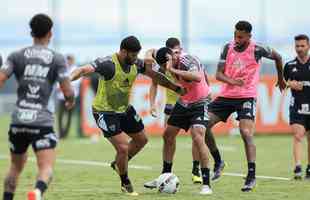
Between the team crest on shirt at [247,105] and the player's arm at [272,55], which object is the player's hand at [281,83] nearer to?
the player's arm at [272,55]

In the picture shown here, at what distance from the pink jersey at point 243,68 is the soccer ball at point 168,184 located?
1756 millimetres

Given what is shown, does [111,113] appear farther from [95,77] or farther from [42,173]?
[95,77]

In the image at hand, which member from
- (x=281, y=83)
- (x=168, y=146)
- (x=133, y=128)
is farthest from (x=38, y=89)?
(x=281, y=83)

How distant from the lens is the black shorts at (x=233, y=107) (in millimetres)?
15320

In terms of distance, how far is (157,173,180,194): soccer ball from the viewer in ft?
47.7

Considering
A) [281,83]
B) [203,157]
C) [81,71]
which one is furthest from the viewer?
[281,83]

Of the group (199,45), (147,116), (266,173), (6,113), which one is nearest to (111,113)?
(266,173)

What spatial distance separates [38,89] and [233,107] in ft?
Answer: 16.5

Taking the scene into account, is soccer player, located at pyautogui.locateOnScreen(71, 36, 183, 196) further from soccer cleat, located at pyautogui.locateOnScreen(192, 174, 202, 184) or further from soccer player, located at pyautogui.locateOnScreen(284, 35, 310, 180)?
soccer player, located at pyautogui.locateOnScreen(284, 35, 310, 180)

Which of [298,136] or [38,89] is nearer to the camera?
[38,89]

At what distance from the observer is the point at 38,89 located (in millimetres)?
11273

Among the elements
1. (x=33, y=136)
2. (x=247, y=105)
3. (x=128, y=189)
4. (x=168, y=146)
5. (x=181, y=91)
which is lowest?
(x=128, y=189)

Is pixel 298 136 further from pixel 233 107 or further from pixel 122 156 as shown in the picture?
pixel 122 156

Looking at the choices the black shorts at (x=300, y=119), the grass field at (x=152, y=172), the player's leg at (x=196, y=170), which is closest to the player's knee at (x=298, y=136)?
the black shorts at (x=300, y=119)
